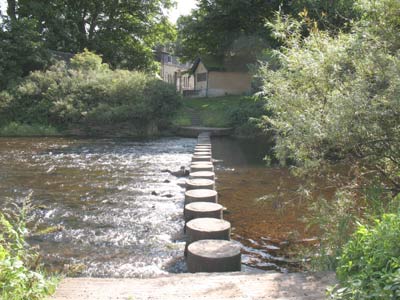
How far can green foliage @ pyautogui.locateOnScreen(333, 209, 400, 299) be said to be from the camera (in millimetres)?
2607

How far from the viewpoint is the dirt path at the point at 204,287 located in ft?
11.6

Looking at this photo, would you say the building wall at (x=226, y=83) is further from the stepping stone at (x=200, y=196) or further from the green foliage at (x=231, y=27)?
the stepping stone at (x=200, y=196)

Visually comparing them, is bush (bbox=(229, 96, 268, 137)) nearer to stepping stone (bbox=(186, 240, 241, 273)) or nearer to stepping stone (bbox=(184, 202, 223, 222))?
stepping stone (bbox=(184, 202, 223, 222))

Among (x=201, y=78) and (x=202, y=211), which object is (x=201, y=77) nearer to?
(x=201, y=78)

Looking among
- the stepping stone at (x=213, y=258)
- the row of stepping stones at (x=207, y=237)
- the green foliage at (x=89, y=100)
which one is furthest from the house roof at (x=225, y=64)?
the stepping stone at (x=213, y=258)

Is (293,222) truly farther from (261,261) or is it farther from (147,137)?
(147,137)

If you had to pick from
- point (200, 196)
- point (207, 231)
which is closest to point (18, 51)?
point (200, 196)

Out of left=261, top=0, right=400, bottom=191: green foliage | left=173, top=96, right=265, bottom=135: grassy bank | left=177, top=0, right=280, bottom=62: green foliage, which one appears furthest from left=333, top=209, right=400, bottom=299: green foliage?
left=177, top=0, right=280, bottom=62: green foliage

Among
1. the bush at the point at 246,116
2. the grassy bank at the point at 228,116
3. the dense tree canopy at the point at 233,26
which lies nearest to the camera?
the bush at the point at 246,116

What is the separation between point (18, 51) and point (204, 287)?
29.5 meters

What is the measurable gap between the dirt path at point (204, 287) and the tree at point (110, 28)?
116 ft

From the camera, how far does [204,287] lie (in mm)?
3816

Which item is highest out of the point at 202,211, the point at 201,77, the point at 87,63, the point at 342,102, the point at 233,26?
the point at 233,26

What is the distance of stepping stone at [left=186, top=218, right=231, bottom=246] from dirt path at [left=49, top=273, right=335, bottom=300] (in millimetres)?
1476
